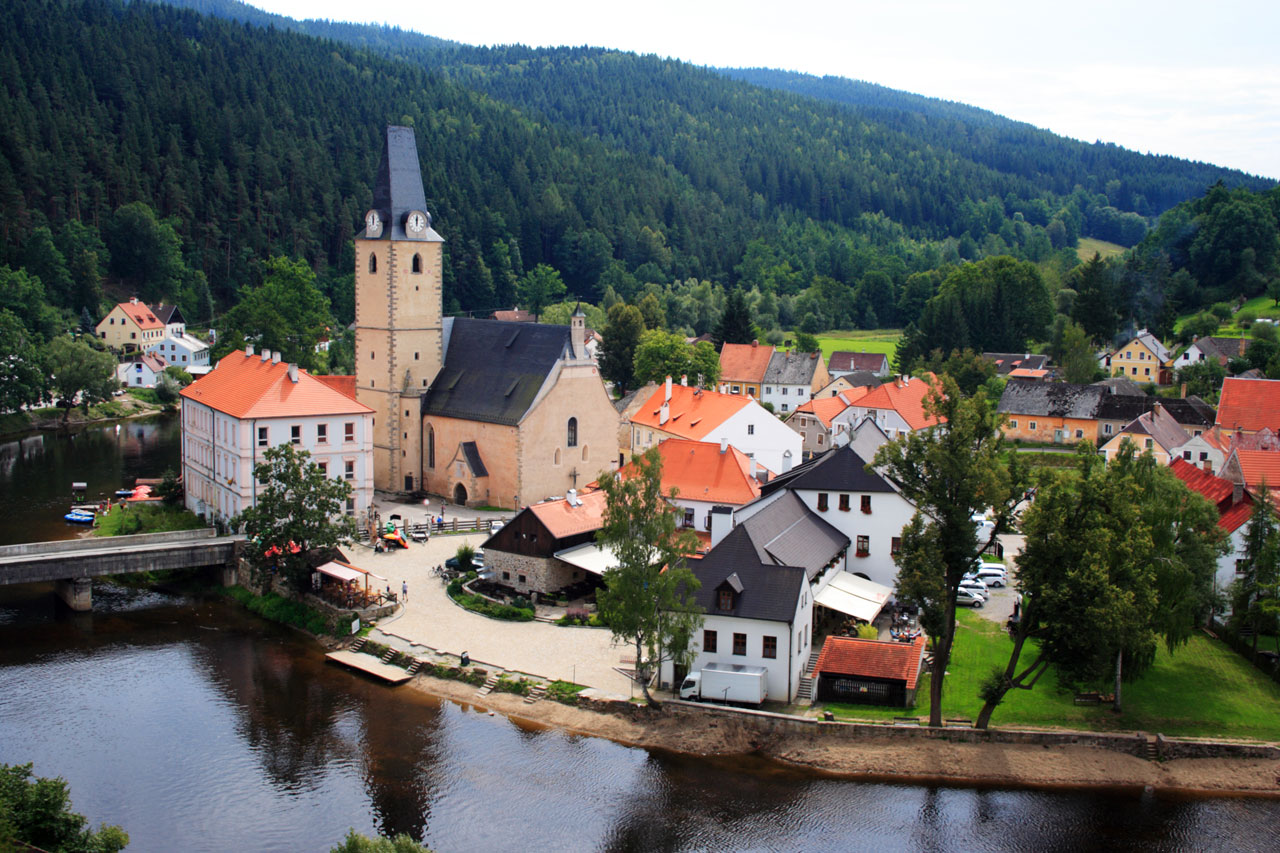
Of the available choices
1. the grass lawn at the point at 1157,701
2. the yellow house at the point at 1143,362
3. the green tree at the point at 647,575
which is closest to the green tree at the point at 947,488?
the grass lawn at the point at 1157,701

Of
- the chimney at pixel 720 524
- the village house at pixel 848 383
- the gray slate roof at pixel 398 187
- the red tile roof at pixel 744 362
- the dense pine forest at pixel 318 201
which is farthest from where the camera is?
the dense pine forest at pixel 318 201

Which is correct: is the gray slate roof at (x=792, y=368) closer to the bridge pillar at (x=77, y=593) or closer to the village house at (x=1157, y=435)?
the village house at (x=1157, y=435)

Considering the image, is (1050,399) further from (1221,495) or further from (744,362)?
(1221,495)

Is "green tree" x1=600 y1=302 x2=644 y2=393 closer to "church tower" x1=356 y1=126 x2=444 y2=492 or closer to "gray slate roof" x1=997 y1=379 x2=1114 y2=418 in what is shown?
"gray slate roof" x1=997 y1=379 x2=1114 y2=418

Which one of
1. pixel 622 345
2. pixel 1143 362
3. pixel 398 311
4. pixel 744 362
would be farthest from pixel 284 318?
pixel 1143 362

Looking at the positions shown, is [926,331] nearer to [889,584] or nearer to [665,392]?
[665,392]

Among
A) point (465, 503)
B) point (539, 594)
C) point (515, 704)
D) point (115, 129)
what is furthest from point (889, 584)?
point (115, 129)
